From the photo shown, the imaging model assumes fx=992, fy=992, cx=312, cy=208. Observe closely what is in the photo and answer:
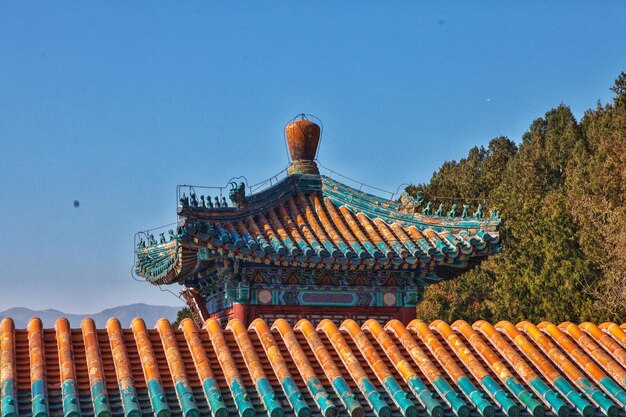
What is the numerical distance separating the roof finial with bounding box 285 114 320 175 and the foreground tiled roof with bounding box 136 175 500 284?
0.22 m

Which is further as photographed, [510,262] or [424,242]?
[510,262]

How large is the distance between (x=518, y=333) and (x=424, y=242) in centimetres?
381

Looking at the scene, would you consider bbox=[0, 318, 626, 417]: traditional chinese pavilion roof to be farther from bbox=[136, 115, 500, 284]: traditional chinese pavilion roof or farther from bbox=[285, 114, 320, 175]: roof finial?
bbox=[285, 114, 320, 175]: roof finial

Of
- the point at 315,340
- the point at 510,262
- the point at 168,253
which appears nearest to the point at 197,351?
the point at 315,340

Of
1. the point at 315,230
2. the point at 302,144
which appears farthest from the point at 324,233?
the point at 302,144

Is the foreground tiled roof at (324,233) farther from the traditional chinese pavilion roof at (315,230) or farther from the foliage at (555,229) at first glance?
the foliage at (555,229)

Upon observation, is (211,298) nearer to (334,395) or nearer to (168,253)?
(168,253)

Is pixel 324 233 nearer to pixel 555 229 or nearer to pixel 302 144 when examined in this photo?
pixel 302 144

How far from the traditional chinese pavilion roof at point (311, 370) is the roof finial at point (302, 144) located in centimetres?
525

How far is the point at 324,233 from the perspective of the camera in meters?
14.3

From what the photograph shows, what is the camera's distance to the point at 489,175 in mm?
48344

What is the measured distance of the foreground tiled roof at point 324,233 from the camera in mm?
13203

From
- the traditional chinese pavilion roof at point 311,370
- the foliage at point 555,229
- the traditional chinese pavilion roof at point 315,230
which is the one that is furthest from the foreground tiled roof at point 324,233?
the foliage at point 555,229

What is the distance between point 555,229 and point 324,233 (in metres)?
18.5
